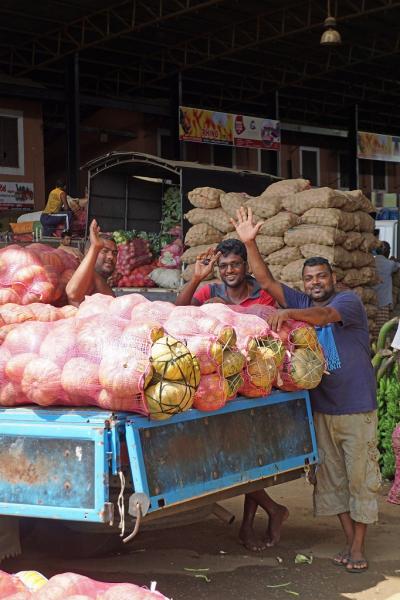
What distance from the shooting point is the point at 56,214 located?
48.0 ft

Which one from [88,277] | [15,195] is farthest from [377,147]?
[88,277]

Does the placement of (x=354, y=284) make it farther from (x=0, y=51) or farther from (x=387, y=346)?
(x=0, y=51)

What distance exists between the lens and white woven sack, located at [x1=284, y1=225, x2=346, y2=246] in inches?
402

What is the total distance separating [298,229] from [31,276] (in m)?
5.62

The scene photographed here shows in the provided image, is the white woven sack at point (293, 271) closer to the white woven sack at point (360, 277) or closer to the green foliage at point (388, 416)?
the white woven sack at point (360, 277)

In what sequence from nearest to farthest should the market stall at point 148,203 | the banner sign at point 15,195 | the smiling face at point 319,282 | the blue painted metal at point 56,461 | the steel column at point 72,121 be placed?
the blue painted metal at point 56,461 < the smiling face at point 319,282 < the market stall at point 148,203 < the steel column at point 72,121 < the banner sign at point 15,195

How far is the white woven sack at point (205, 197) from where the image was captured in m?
11.1

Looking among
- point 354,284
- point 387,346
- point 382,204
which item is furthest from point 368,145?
point 387,346

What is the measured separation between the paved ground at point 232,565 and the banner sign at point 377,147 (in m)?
21.1

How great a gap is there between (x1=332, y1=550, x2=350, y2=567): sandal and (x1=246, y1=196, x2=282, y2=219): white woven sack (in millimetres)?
6169

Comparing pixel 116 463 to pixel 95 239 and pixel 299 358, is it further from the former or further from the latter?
pixel 95 239

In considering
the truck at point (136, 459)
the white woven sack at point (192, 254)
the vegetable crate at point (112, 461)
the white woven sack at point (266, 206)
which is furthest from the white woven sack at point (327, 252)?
the vegetable crate at point (112, 461)

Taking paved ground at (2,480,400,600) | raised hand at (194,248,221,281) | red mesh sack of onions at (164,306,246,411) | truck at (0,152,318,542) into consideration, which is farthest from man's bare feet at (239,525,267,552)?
raised hand at (194,248,221,281)

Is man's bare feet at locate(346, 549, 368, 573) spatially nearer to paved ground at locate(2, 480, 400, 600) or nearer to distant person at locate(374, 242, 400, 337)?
paved ground at locate(2, 480, 400, 600)
